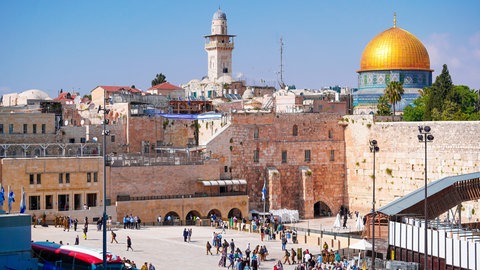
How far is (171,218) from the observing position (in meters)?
50.5

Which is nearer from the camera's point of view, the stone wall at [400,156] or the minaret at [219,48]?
the stone wall at [400,156]

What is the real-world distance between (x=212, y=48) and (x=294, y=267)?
159ft

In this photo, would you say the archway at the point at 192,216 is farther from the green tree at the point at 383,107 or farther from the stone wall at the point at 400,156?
the green tree at the point at 383,107

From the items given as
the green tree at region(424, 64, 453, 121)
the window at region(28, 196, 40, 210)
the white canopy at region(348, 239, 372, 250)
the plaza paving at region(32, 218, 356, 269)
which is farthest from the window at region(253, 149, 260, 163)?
the white canopy at region(348, 239, 372, 250)

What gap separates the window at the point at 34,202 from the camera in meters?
47.7

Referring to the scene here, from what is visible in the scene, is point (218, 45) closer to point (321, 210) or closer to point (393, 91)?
point (393, 91)

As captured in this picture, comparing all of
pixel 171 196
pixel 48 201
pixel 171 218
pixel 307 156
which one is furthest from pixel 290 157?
pixel 48 201

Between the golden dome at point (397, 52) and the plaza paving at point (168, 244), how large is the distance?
28.4 meters

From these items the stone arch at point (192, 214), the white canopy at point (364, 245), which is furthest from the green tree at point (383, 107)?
the white canopy at point (364, 245)

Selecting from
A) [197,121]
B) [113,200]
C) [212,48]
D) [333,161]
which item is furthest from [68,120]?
[212,48]

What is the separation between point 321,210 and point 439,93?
12512mm

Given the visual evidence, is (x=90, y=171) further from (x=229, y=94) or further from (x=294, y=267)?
(x=229, y=94)

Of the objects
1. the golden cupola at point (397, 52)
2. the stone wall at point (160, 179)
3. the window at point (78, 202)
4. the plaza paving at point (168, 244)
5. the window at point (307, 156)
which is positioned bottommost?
the plaza paving at point (168, 244)

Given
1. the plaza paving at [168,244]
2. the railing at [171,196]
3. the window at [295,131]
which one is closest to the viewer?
the plaza paving at [168,244]
